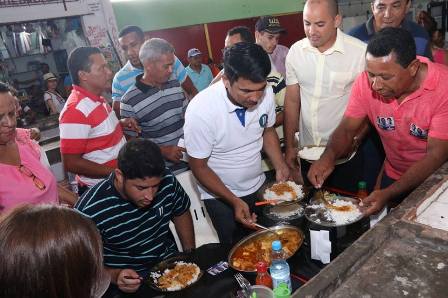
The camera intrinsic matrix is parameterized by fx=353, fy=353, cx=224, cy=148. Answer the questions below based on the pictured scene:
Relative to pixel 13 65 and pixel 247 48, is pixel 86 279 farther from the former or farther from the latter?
pixel 13 65

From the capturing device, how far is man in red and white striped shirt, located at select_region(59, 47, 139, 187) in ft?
8.54

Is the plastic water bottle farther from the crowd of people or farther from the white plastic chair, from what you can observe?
the white plastic chair

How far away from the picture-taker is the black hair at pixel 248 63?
204 cm

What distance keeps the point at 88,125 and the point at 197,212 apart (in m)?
1.10

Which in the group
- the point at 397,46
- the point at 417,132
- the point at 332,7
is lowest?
the point at 417,132

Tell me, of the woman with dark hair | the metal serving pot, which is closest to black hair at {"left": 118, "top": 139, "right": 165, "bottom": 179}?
the metal serving pot

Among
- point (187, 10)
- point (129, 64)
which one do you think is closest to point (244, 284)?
point (129, 64)

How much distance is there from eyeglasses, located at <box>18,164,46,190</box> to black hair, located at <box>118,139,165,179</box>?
64 cm

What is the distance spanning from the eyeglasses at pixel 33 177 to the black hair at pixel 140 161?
64 centimetres

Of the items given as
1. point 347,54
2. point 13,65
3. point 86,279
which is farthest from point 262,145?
point 13,65

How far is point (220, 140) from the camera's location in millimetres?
2375

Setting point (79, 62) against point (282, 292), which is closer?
point (282, 292)

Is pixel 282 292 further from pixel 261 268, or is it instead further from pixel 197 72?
pixel 197 72

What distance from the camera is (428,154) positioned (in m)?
2.03
